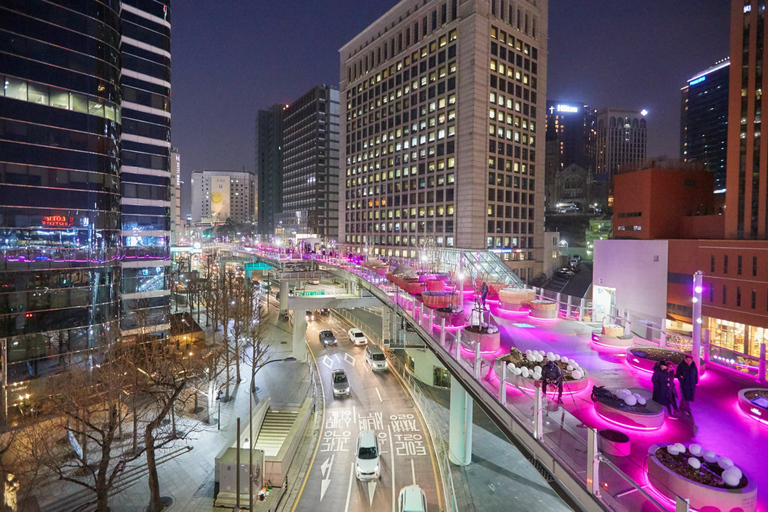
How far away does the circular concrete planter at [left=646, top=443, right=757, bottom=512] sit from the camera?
21.5ft

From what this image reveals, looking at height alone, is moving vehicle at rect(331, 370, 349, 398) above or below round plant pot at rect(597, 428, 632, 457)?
below

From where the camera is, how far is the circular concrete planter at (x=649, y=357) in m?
14.7

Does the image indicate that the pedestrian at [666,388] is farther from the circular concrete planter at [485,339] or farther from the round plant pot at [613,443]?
the circular concrete planter at [485,339]

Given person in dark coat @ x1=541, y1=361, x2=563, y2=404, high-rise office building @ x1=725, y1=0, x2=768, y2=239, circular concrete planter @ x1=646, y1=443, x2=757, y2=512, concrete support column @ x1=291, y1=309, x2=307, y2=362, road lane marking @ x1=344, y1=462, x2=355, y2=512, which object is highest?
high-rise office building @ x1=725, y1=0, x2=768, y2=239

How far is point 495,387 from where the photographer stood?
468 inches

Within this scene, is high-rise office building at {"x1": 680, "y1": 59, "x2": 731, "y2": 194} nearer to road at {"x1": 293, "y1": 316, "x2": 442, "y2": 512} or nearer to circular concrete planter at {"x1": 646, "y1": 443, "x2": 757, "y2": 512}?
road at {"x1": 293, "y1": 316, "x2": 442, "y2": 512}

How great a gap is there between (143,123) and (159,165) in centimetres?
381

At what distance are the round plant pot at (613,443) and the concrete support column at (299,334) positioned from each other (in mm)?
30941

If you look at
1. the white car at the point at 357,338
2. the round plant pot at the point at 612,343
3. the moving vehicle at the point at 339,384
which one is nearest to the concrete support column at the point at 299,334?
the white car at the point at 357,338

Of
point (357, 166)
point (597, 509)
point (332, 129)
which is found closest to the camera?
point (597, 509)

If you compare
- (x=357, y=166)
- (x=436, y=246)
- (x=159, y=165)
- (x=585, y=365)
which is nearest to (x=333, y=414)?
(x=585, y=365)

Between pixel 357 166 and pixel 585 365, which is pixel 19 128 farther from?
pixel 357 166

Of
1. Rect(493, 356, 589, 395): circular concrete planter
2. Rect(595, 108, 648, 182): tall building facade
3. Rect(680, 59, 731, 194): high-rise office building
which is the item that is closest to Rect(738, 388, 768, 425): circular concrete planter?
Rect(493, 356, 589, 395): circular concrete planter

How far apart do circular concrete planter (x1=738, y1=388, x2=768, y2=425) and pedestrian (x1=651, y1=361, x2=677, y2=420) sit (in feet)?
6.85
